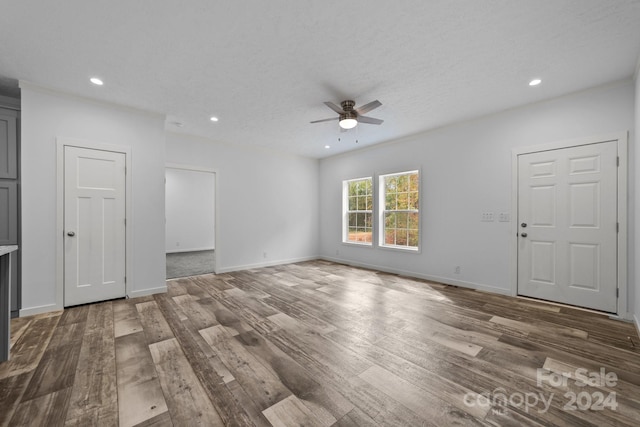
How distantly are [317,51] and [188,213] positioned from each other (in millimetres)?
7564

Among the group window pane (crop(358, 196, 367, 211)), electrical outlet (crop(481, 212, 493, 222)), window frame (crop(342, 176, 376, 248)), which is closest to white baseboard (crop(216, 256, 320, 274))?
window frame (crop(342, 176, 376, 248))

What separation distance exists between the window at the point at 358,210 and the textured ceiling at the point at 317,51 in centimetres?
238

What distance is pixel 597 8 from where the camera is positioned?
1.88 meters

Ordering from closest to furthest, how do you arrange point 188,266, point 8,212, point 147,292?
point 8,212, point 147,292, point 188,266

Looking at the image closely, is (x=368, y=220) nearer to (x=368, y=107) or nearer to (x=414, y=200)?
(x=414, y=200)

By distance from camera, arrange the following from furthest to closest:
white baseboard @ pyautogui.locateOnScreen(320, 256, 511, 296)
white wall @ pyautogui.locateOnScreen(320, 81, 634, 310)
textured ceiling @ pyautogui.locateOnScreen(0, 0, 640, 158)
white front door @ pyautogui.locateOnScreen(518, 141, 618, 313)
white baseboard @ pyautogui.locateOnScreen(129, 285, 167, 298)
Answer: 1. white baseboard @ pyautogui.locateOnScreen(320, 256, 511, 296)
2. white baseboard @ pyautogui.locateOnScreen(129, 285, 167, 298)
3. white wall @ pyautogui.locateOnScreen(320, 81, 634, 310)
4. white front door @ pyautogui.locateOnScreen(518, 141, 618, 313)
5. textured ceiling @ pyautogui.locateOnScreen(0, 0, 640, 158)

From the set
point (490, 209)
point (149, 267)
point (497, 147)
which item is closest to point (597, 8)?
point (497, 147)

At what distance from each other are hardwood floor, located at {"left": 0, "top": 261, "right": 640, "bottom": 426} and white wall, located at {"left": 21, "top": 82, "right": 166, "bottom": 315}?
20.2 inches

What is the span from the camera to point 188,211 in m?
8.41

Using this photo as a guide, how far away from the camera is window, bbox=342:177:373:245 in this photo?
577 cm

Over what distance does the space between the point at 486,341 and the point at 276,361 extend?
6.24 feet

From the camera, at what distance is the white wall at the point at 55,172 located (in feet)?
9.81

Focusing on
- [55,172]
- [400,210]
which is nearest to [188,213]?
[55,172]

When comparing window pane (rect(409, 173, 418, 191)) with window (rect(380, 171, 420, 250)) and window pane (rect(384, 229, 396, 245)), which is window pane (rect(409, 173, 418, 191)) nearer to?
window (rect(380, 171, 420, 250))
